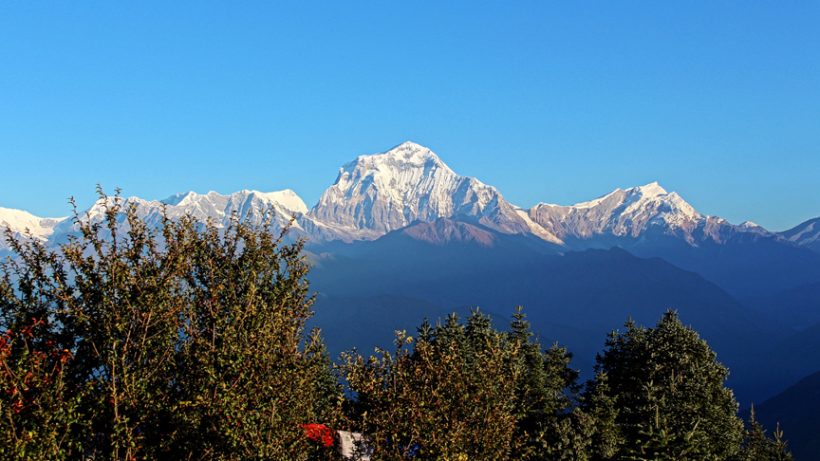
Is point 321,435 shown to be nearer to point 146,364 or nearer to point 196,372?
point 196,372

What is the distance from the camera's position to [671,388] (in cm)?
6328

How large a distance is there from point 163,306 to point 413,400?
1306 centimetres

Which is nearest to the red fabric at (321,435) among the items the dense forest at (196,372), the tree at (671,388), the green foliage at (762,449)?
the dense forest at (196,372)

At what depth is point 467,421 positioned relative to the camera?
3494 cm

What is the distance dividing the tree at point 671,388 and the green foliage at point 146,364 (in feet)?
105

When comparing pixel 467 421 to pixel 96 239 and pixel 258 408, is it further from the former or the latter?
pixel 96 239

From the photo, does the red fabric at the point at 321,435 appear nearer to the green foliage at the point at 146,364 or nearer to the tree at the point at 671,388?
the green foliage at the point at 146,364

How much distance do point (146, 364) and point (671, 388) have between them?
160ft

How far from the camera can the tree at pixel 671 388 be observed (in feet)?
207

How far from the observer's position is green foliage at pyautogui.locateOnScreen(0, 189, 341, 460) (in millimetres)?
28469

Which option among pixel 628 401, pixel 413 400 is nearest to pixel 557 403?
pixel 628 401

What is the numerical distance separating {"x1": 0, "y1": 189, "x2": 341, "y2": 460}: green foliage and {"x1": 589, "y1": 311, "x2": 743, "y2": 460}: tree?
1265 inches

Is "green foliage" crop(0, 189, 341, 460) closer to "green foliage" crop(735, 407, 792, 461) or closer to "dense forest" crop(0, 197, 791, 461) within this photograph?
"dense forest" crop(0, 197, 791, 461)

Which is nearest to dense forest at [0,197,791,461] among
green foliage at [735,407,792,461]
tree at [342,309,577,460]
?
tree at [342,309,577,460]
